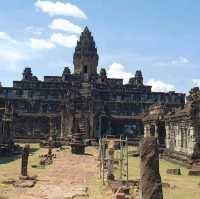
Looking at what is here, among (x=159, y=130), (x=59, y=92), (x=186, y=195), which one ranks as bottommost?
(x=186, y=195)

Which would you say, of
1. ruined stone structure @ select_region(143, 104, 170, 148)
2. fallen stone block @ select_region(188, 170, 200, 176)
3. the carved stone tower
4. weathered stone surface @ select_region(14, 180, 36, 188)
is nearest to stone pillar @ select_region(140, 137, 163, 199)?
weathered stone surface @ select_region(14, 180, 36, 188)

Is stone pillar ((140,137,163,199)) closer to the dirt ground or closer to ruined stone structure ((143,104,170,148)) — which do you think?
the dirt ground

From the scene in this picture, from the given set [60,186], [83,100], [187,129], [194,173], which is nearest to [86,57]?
[83,100]

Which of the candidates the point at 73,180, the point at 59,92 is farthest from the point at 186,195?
the point at 59,92

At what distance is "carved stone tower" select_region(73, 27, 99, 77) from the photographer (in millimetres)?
69375

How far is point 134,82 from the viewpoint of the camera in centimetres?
7075

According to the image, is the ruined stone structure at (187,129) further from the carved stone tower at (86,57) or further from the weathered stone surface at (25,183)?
the carved stone tower at (86,57)

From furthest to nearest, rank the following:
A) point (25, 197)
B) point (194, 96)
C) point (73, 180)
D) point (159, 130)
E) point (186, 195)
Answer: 1. point (159, 130)
2. point (194, 96)
3. point (73, 180)
4. point (186, 195)
5. point (25, 197)

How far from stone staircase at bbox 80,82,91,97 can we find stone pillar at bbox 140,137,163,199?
51624 millimetres

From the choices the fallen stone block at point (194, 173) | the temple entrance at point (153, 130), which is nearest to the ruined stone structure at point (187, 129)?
the fallen stone block at point (194, 173)

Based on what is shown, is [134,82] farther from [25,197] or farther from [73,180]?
[25,197]

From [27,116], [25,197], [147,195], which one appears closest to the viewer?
[147,195]

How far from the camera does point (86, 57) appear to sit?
69.4m

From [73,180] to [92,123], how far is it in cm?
3852
